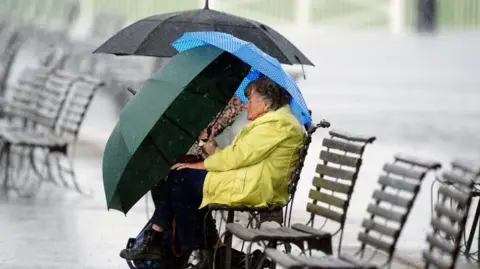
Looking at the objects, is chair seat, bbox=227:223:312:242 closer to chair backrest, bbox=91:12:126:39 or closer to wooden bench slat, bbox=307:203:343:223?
wooden bench slat, bbox=307:203:343:223

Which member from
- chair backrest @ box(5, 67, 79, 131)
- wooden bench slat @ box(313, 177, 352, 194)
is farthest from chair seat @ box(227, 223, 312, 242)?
chair backrest @ box(5, 67, 79, 131)

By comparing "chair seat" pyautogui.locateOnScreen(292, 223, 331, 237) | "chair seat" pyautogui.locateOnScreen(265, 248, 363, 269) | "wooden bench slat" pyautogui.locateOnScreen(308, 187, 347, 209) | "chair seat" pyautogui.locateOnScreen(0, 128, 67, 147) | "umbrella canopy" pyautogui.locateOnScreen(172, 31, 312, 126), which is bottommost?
"chair seat" pyautogui.locateOnScreen(0, 128, 67, 147)

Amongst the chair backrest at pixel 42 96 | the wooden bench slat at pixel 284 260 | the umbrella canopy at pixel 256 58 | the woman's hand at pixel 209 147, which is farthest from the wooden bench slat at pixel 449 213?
the chair backrest at pixel 42 96

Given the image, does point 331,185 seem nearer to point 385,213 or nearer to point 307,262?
point 385,213

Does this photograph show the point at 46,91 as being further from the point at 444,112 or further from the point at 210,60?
the point at 444,112

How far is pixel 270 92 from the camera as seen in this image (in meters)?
8.55

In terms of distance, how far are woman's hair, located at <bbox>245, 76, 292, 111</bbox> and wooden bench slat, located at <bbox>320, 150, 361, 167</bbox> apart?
1.80 feet

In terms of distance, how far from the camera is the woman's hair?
28.0 feet

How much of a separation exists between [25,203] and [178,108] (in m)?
4.77

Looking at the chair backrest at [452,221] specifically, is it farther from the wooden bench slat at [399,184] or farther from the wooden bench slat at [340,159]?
the wooden bench slat at [340,159]

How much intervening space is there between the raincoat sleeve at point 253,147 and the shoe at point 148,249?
2.32 feet

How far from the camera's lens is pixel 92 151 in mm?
17594

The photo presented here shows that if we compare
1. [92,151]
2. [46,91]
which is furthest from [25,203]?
[92,151]

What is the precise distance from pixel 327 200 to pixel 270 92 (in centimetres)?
90
